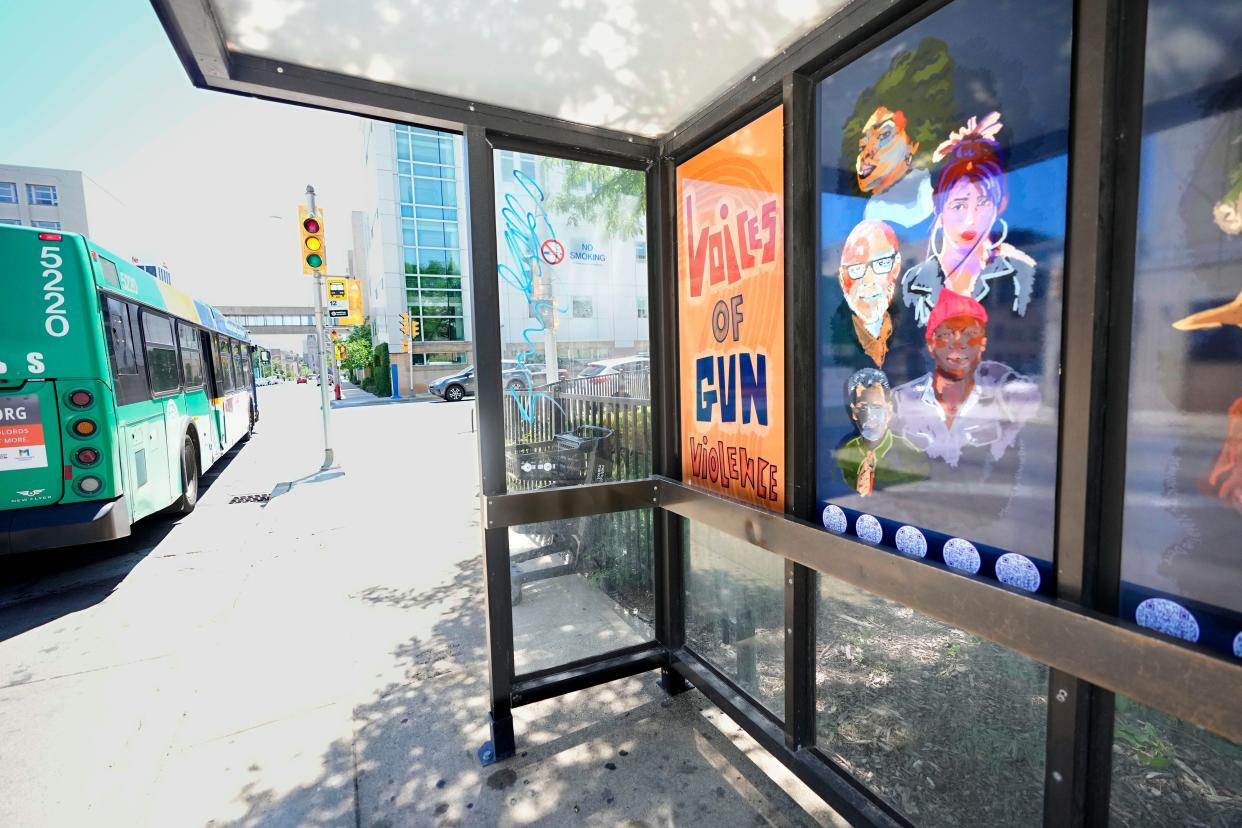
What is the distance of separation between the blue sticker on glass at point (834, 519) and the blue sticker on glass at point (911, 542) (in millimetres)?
238

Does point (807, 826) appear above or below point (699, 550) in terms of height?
below

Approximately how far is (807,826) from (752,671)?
664 millimetres

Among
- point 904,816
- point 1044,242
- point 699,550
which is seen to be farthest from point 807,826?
point 1044,242

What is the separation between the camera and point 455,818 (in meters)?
2.40

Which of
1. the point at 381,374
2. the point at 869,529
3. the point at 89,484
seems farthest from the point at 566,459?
the point at 381,374

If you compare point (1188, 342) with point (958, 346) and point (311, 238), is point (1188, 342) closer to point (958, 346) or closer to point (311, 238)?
point (958, 346)

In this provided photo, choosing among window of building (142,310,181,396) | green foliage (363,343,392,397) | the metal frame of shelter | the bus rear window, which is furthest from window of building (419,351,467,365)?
the metal frame of shelter

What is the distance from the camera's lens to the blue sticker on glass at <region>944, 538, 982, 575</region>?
1704 millimetres

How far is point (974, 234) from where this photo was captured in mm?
1646

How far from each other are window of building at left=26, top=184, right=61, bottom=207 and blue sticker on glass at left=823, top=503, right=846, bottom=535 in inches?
2202

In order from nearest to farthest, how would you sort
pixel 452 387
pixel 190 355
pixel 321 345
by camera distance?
pixel 190 355, pixel 321 345, pixel 452 387

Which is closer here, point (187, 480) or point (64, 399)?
point (64, 399)

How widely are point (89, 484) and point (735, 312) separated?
18.4 ft

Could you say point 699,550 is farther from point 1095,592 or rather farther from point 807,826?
point 1095,592
